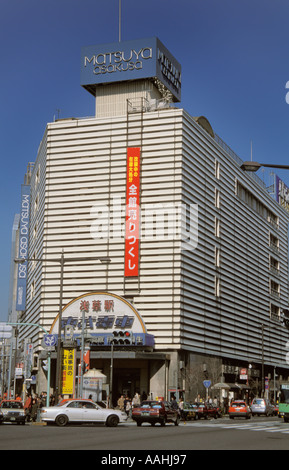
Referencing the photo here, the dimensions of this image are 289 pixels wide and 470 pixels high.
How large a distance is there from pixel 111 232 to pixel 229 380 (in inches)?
1178

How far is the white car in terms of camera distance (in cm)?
3403

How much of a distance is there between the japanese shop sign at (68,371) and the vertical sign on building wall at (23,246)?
49980 mm

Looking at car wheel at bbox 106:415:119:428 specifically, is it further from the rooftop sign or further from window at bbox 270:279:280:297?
window at bbox 270:279:280:297

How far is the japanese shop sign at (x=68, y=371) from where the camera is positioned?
143 feet

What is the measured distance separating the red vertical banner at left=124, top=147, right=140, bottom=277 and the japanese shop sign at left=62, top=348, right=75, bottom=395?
27641 mm

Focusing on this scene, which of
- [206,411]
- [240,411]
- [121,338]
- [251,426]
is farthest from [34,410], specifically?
[121,338]

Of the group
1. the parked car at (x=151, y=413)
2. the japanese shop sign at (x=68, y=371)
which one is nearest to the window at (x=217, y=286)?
the japanese shop sign at (x=68, y=371)

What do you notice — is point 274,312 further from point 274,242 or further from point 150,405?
point 150,405

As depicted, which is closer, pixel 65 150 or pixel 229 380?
pixel 65 150

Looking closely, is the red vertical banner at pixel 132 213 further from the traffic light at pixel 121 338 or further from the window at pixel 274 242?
the window at pixel 274 242
